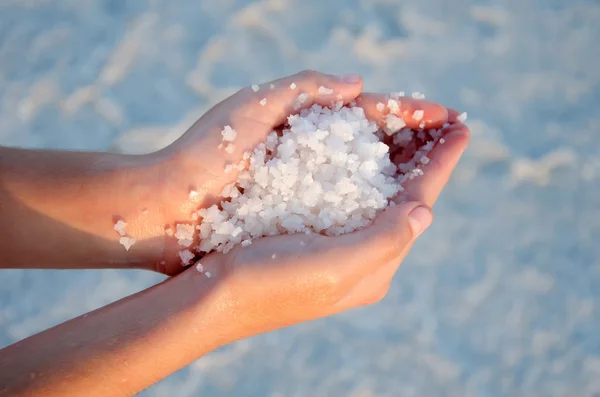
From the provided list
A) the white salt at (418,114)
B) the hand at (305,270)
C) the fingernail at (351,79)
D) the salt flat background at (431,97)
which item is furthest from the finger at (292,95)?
the salt flat background at (431,97)

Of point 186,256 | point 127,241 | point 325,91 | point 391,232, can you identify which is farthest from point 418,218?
point 127,241

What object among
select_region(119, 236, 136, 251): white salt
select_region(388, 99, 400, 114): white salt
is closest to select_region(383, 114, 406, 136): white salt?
select_region(388, 99, 400, 114): white salt

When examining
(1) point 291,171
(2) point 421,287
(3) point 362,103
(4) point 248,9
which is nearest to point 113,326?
(1) point 291,171

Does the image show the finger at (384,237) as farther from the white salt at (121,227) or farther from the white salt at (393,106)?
the white salt at (121,227)

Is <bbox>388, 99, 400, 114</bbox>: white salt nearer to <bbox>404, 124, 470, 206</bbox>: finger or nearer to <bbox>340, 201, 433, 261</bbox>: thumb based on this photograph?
<bbox>404, 124, 470, 206</bbox>: finger

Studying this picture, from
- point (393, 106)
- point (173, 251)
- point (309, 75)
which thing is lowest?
point (173, 251)

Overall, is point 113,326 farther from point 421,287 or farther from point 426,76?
point 426,76

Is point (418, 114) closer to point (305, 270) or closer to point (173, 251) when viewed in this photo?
point (305, 270)
